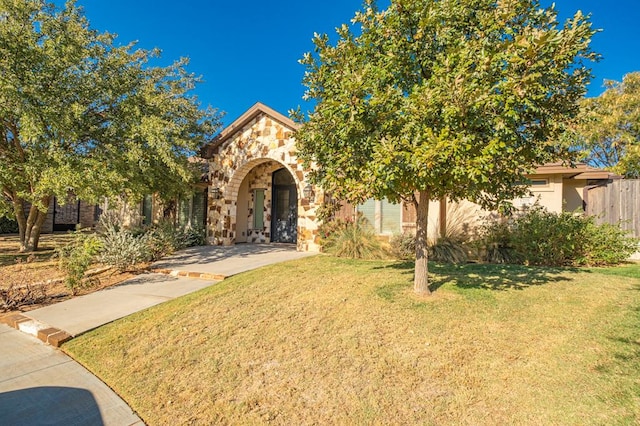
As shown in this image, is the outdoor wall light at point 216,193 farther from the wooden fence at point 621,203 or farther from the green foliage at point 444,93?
the wooden fence at point 621,203

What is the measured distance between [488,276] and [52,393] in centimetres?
705

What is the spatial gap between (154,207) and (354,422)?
15.7 m

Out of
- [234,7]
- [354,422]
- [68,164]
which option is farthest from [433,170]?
[234,7]

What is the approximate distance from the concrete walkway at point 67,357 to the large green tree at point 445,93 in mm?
3621

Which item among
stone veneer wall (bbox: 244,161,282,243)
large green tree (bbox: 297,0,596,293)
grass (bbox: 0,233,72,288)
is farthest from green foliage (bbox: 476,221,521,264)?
grass (bbox: 0,233,72,288)

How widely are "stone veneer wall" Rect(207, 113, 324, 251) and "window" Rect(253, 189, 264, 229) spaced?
117cm

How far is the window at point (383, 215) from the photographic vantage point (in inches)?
440

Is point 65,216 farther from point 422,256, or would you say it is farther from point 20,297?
point 422,256

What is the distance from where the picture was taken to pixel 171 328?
185 inches

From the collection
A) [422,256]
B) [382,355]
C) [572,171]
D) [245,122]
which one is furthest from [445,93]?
[245,122]

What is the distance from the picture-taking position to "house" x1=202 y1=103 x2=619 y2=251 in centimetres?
1071

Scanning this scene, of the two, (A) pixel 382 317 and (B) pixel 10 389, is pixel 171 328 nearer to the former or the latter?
(B) pixel 10 389

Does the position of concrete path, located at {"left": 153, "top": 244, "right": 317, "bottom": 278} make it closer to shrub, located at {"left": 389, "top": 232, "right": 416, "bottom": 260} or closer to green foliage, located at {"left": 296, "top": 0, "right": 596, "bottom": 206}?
shrub, located at {"left": 389, "top": 232, "right": 416, "bottom": 260}

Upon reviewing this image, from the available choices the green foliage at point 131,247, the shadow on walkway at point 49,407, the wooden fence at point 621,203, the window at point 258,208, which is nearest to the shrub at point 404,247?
the wooden fence at point 621,203
